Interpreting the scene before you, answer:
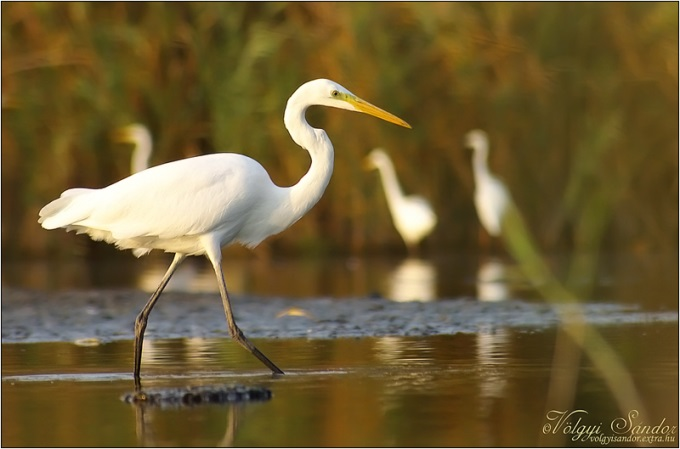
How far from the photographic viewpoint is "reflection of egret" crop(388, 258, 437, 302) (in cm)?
1209

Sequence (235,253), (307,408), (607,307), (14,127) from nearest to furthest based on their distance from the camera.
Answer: (307,408)
(607,307)
(14,127)
(235,253)

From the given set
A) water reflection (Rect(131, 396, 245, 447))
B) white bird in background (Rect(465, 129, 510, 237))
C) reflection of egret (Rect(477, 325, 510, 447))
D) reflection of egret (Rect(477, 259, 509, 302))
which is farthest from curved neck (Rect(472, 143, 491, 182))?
water reflection (Rect(131, 396, 245, 447))

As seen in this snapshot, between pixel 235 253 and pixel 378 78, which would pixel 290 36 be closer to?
pixel 378 78

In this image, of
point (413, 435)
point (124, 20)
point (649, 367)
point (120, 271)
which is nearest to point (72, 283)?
point (120, 271)

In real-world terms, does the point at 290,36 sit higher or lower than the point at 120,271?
higher

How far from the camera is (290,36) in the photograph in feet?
53.9

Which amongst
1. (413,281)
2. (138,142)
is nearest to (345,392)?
(413,281)

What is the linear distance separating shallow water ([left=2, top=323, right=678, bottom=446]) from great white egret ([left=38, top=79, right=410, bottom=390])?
0.43 meters

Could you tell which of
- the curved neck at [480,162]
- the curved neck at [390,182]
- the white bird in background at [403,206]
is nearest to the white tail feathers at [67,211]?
the white bird in background at [403,206]

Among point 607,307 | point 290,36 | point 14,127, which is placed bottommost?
point 607,307

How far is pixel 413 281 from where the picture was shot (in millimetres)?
13883

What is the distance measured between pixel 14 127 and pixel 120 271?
215 cm

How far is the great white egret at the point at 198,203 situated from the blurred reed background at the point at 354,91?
27.5ft

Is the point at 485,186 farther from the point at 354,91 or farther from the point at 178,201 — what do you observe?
the point at 178,201
